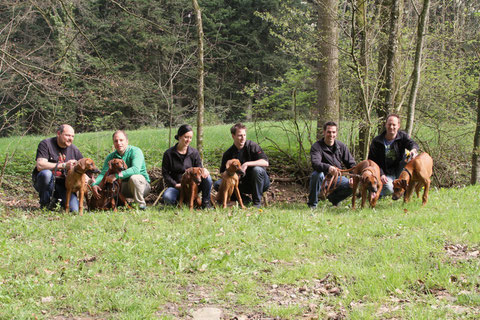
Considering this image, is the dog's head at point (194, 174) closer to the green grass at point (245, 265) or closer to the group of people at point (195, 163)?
the group of people at point (195, 163)

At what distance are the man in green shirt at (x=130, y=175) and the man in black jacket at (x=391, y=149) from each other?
4451mm

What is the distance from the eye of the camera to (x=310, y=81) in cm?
1156

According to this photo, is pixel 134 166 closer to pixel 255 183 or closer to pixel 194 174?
pixel 194 174

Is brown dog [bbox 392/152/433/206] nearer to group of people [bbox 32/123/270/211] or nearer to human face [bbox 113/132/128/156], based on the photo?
group of people [bbox 32/123/270/211]

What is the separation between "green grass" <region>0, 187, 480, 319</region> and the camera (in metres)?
3.50

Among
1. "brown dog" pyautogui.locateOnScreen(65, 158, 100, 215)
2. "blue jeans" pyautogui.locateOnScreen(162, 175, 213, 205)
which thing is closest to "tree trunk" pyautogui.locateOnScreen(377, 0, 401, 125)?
"blue jeans" pyautogui.locateOnScreen(162, 175, 213, 205)

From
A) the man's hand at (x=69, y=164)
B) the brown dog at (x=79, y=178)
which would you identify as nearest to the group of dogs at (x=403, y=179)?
the brown dog at (x=79, y=178)

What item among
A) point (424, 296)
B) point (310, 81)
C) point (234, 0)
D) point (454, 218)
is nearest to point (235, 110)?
point (234, 0)

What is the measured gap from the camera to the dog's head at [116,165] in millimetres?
6812

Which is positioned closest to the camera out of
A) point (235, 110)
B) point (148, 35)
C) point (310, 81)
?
point (310, 81)

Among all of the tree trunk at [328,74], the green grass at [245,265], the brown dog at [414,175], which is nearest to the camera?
the green grass at [245,265]

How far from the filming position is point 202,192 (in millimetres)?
7230

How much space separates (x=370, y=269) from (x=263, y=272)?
1134 mm

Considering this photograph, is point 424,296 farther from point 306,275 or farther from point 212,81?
point 212,81
